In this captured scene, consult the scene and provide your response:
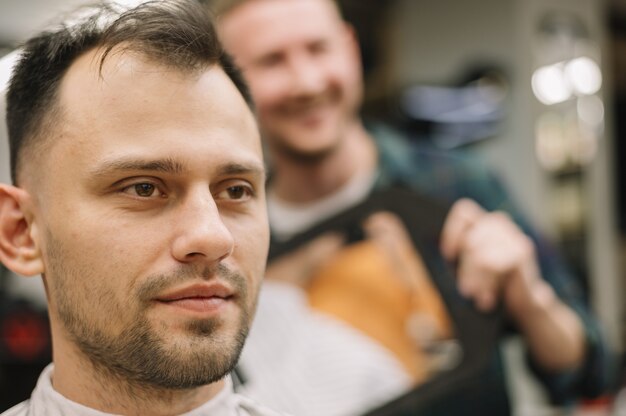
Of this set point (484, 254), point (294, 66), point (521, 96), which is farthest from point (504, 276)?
point (521, 96)

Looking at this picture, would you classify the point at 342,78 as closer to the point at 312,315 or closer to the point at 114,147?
the point at 312,315

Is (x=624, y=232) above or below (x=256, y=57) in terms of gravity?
below

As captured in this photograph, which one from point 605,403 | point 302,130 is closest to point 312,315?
point 302,130

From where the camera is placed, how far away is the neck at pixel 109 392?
1.38ft

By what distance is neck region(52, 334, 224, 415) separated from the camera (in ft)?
1.38

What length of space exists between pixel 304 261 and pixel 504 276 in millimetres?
267

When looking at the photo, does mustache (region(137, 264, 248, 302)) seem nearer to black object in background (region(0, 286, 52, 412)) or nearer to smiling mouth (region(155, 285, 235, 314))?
smiling mouth (region(155, 285, 235, 314))

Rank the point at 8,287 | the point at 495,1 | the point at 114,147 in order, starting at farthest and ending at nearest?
the point at 495,1
the point at 8,287
the point at 114,147

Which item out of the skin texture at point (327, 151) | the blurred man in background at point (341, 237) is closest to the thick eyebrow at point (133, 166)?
the blurred man in background at point (341, 237)

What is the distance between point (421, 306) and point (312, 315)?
0.17 m

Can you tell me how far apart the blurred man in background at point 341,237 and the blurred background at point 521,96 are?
1.62 m

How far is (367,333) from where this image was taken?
0.92 m

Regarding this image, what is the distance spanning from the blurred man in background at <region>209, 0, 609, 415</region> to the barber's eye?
320mm

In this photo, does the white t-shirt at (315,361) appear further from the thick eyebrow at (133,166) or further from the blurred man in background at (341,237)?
the thick eyebrow at (133,166)
